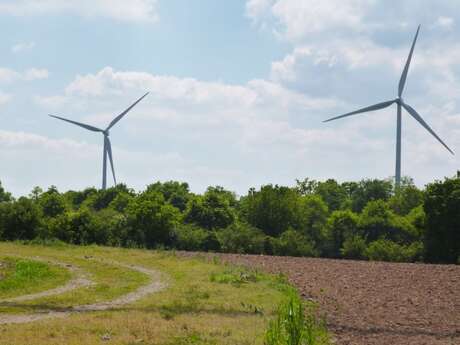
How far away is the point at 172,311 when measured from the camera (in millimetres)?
19203

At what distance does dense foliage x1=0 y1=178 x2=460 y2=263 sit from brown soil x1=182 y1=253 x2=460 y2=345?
688 inches

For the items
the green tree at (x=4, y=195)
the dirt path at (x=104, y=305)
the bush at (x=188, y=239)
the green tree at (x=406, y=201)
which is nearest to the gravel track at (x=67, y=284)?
the dirt path at (x=104, y=305)

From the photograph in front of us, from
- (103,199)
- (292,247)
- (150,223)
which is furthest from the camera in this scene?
(103,199)

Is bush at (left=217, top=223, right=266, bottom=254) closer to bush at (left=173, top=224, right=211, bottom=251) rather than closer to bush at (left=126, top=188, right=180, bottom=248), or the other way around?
bush at (left=173, top=224, right=211, bottom=251)

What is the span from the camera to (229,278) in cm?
2750

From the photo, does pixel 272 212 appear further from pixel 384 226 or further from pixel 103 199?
pixel 103 199

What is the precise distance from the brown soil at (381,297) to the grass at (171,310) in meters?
1.58

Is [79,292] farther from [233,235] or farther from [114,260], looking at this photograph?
[233,235]

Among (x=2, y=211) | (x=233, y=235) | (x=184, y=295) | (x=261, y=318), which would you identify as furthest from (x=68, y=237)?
(x=261, y=318)

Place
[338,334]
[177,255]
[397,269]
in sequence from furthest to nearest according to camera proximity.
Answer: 1. [177,255]
2. [397,269]
3. [338,334]

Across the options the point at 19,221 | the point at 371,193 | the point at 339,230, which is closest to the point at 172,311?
the point at 19,221

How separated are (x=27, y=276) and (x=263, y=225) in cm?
5010

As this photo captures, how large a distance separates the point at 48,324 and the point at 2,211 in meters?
37.4

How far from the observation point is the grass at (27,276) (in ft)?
81.8
